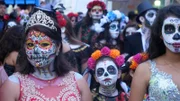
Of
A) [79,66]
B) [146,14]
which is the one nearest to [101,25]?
[146,14]

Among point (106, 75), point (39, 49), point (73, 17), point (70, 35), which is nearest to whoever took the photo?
point (39, 49)

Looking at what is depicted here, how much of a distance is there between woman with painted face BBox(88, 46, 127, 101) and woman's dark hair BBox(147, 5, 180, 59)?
1.04m

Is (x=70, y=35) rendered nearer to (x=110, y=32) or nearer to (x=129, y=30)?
(x=110, y=32)

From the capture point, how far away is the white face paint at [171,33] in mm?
3148

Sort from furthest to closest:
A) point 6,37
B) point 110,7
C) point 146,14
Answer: point 110,7 < point 146,14 < point 6,37

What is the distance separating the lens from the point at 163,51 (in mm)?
3299

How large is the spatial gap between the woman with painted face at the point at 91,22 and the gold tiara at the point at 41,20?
12.8ft

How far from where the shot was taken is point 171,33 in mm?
3176

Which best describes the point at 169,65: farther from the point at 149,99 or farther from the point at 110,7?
the point at 110,7

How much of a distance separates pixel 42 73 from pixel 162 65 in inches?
35.6

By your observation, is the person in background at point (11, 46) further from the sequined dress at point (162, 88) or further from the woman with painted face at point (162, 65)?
the sequined dress at point (162, 88)

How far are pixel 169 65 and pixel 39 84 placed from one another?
0.98 m

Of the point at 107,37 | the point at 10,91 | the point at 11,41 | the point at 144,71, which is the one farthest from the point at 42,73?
the point at 107,37

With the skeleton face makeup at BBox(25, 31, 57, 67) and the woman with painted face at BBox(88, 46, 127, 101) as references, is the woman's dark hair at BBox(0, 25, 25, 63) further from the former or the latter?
the skeleton face makeup at BBox(25, 31, 57, 67)
